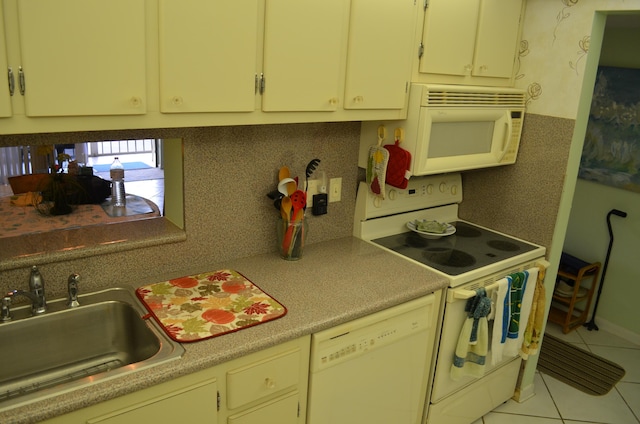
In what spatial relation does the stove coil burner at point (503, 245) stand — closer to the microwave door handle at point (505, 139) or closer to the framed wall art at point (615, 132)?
the microwave door handle at point (505, 139)

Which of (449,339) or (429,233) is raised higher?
(429,233)

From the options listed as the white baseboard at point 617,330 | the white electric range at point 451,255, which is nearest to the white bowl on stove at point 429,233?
the white electric range at point 451,255

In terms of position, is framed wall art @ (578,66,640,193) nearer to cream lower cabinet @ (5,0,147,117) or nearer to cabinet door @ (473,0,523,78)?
cabinet door @ (473,0,523,78)

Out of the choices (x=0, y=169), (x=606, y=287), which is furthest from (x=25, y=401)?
(x=606, y=287)

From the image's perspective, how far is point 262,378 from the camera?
5.42 ft

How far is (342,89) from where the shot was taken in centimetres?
196

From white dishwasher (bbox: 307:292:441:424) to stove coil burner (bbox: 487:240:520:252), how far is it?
1.97 ft

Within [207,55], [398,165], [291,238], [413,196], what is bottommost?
[291,238]

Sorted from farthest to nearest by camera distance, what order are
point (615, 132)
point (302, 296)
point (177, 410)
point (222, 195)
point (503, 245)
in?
point (615, 132) < point (503, 245) < point (222, 195) < point (302, 296) < point (177, 410)

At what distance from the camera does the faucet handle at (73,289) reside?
172 centimetres

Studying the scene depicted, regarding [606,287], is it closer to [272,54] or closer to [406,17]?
[406,17]

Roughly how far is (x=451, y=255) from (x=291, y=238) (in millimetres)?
786

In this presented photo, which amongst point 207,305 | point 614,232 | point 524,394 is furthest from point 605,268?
point 207,305

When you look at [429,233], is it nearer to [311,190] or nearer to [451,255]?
[451,255]
